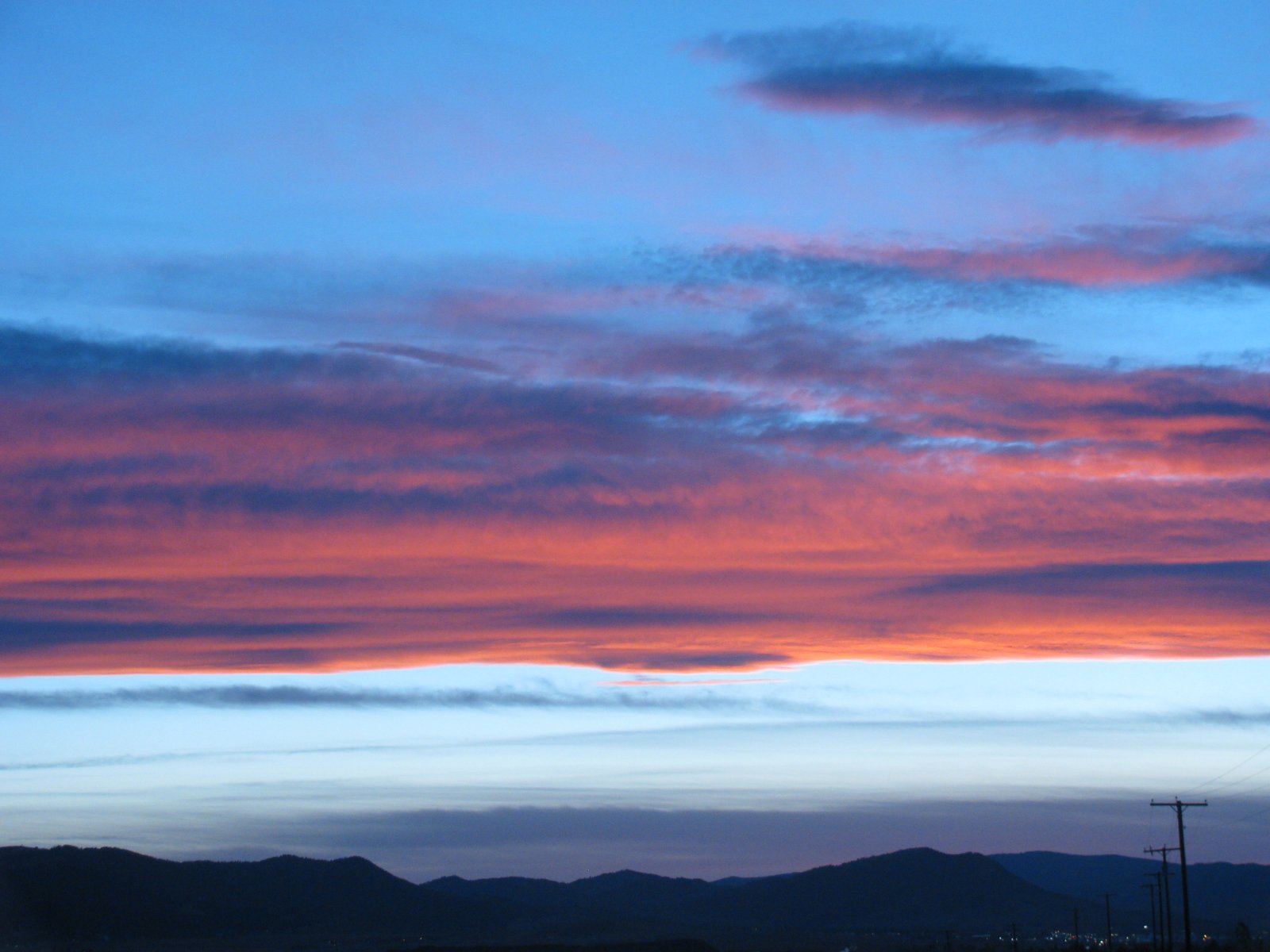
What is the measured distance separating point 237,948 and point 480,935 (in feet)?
152

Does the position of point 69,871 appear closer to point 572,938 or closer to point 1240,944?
point 572,938

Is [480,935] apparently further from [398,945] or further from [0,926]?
[0,926]

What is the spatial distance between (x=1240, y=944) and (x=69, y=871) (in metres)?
155

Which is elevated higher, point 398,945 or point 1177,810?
point 1177,810

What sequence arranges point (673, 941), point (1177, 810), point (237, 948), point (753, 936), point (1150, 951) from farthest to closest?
point (753, 936)
point (237, 948)
point (673, 941)
point (1150, 951)
point (1177, 810)

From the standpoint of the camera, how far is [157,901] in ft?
630

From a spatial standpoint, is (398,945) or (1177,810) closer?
(1177,810)

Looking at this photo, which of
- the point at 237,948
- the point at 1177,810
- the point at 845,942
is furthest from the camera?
the point at 845,942

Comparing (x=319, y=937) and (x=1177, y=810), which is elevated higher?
(x=1177, y=810)

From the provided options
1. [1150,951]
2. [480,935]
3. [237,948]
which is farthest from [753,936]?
[1150,951]

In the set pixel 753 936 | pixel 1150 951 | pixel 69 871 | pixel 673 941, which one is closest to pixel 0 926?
pixel 69 871

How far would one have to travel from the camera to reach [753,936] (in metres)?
198

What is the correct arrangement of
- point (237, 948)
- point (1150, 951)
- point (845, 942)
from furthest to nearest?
1. point (845, 942)
2. point (237, 948)
3. point (1150, 951)

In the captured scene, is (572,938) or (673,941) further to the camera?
(572,938)
